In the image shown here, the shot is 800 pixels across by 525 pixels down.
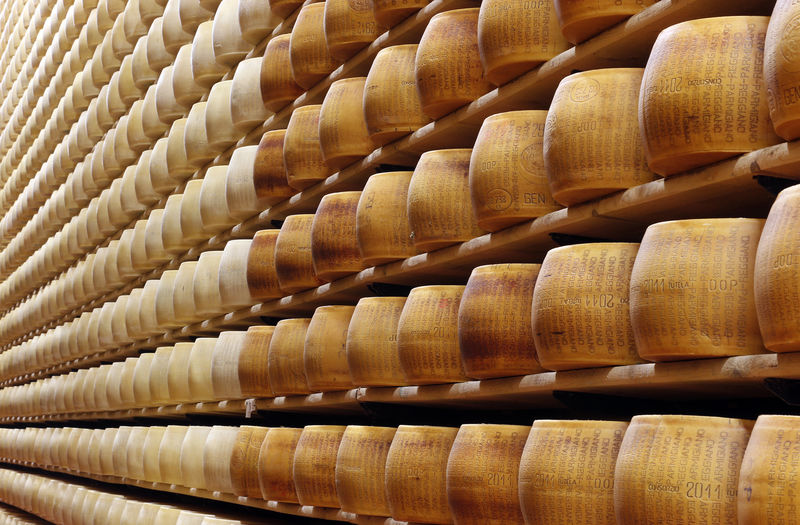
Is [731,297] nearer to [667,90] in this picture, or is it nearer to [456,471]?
[667,90]

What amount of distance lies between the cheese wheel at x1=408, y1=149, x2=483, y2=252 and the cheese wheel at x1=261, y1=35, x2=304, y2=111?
3.68 ft

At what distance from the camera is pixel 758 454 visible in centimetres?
143

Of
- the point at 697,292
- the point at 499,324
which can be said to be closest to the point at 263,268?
the point at 499,324

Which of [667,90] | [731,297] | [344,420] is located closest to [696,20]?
[667,90]

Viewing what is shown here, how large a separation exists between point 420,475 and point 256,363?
115 cm

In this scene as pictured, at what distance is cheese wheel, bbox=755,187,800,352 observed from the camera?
4.61ft

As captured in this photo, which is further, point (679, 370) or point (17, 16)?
point (17, 16)

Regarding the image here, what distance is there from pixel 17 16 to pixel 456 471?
7.64 m

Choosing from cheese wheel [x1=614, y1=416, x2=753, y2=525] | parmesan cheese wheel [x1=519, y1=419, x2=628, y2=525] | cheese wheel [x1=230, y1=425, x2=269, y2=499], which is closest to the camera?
cheese wheel [x1=614, y1=416, x2=753, y2=525]

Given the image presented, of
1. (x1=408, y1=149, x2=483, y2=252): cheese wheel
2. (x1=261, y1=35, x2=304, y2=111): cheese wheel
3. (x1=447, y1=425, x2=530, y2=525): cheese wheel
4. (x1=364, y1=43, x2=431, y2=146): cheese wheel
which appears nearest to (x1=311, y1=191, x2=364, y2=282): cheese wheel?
(x1=364, y1=43, x2=431, y2=146): cheese wheel

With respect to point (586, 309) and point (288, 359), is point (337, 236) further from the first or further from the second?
point (586, 309)

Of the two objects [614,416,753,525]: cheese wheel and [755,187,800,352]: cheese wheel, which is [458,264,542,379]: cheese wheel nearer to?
[614,416,753,525]: cheese wheel

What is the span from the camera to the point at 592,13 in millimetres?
1895

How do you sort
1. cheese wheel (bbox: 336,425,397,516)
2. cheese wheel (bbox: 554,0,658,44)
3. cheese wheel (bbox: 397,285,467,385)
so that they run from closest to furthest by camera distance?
cheese wheel (bbox: 554,0,658,44), cheese wheel (bbox: 397,285,467,385), cheese wheel (bbox: 336,425,397,516)
